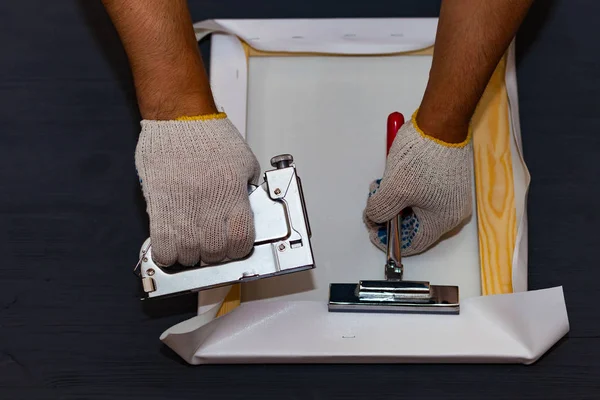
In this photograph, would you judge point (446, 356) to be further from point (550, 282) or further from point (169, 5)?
point (169, 5)

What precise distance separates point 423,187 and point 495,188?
19 centimetres

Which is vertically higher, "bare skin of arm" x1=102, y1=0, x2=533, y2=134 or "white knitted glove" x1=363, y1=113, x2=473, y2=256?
"bare skin of arm" x1=102, y1=0, x2=533, y2=134

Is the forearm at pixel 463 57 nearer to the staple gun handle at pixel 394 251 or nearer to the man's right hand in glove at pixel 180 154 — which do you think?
the staple gun handle at pixel 394 251

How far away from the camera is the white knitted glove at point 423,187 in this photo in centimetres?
103

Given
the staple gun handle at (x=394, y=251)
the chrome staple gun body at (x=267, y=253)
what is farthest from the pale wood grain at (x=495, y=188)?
the chrome staple gun body at (x=267, y=253)

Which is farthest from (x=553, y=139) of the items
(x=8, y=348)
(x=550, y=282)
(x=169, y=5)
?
(x=8, y=348)

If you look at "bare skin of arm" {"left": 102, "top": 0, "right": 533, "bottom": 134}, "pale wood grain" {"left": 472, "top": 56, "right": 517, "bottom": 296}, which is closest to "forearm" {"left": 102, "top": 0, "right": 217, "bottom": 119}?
"bare skin of arm" {"left": 102, "top": 0, "right": 533, "bottom": 134}

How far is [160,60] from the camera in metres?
1.03

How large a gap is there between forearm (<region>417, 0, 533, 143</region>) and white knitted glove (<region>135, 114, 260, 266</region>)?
29 cm

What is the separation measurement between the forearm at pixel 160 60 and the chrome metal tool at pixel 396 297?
0.32 m

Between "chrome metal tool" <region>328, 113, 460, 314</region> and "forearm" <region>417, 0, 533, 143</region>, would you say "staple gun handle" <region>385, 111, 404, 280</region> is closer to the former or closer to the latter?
"chrome metal tool" <region>328, 113, 460, 314</region>

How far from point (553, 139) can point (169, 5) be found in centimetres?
66

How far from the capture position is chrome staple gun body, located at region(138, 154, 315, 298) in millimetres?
983

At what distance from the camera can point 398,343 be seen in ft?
3.41
